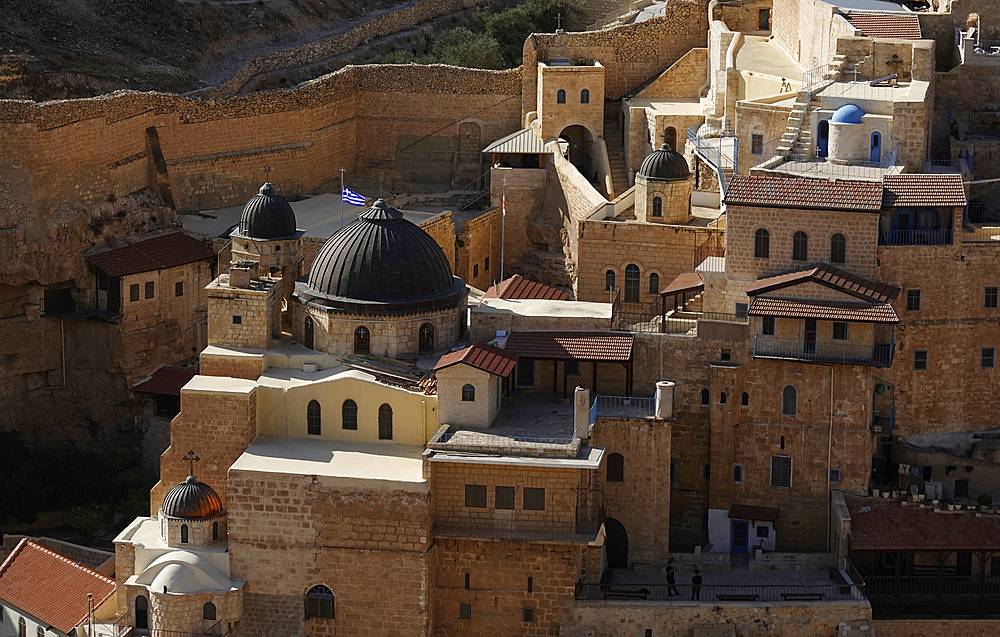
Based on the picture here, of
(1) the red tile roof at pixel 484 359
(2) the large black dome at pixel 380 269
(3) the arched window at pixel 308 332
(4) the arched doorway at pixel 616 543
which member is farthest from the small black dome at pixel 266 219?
(4) the arched doorway at pixel 616 543

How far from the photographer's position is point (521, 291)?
62.8 m

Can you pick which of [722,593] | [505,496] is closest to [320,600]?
[505,496]

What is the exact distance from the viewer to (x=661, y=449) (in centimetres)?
5781

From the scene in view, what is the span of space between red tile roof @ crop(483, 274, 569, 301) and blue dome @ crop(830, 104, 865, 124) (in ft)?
31.7

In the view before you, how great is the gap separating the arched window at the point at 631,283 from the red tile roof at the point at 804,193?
22.6ft

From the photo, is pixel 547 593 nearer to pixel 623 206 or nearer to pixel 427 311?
pixel 427 311

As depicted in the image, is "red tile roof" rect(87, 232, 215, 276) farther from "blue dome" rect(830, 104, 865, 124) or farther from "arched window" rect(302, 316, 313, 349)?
"blue dome" rect(830, 104, 865, 124)

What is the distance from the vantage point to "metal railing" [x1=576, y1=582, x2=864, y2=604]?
5619 cm

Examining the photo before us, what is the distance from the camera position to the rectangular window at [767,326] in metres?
58.7

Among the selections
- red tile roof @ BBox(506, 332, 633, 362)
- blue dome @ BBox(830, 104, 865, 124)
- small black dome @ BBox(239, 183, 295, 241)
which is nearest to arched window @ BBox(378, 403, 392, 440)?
red tile roof @ BBox(506, 332, 633, 362)

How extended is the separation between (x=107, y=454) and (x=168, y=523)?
42.0 ft

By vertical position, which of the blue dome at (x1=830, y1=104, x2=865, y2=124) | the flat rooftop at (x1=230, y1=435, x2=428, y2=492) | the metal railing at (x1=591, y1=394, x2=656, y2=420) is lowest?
the flat rooftop at (x1=230, y1=435, x2=428, y2=492)

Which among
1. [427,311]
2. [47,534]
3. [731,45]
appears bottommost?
[47,534]

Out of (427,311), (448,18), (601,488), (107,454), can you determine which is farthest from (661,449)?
(448,18)
